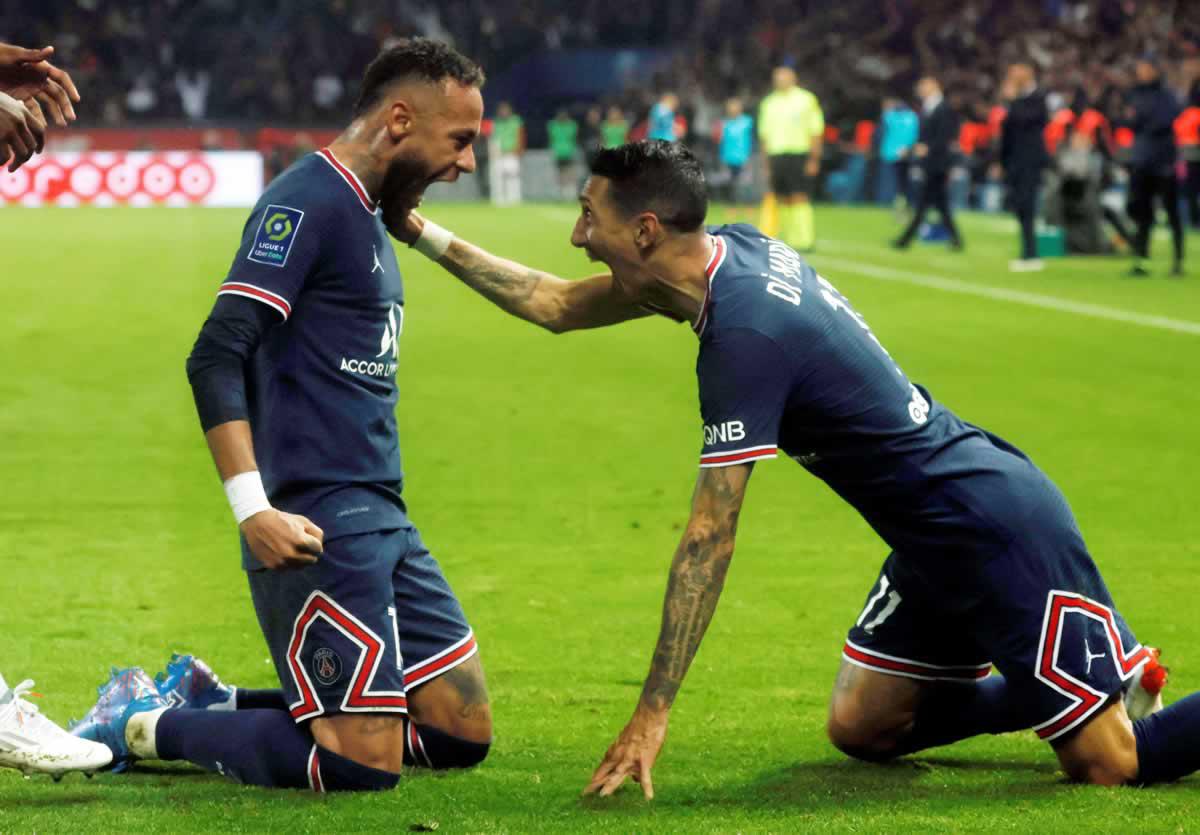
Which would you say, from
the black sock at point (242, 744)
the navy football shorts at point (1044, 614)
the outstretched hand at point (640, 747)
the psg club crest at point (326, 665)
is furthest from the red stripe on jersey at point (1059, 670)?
the black sock at point (242, 744)

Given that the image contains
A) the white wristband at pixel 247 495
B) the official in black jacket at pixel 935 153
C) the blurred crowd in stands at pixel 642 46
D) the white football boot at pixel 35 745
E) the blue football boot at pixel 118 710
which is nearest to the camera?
the white wristband at pixel 247 495

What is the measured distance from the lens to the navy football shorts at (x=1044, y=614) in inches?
192

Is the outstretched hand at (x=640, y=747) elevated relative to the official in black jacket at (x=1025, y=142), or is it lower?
lower

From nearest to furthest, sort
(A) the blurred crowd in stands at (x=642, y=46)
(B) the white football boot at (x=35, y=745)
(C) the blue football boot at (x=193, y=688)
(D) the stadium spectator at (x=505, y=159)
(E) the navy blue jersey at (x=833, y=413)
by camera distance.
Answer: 1. (E) the navy blue jersey at (x=833, y=413)
2. (B) the white football boot at (x=35, y=745)
3. (C) the blue football boot at (x=193, y=688)
4. (A) the blurred crowd in stands at (x=642, y=46)
5. (D) the stadium spectator at (x=505, y=159)

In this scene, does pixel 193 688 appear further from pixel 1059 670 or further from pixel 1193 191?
pixel 1193 191

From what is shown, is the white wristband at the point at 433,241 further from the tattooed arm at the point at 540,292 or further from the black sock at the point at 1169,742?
the black sock at the point at 1169,742

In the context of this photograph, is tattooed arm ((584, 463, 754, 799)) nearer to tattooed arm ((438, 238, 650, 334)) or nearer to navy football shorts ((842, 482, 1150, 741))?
navy football shorts ((842, 482, 1150, 741))

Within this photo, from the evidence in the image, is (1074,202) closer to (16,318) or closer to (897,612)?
(16,318)

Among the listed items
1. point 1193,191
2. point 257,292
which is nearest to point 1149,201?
point 1193,191

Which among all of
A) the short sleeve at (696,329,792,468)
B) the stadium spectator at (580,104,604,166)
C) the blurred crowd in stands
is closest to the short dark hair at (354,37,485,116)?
the short sleeve at (696,329,792,468)

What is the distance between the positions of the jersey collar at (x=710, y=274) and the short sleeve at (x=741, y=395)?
0.10 metres

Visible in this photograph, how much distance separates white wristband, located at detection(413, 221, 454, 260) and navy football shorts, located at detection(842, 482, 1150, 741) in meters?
1.74

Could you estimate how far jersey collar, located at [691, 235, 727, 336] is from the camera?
4750 mm

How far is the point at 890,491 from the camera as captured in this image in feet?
16.1
